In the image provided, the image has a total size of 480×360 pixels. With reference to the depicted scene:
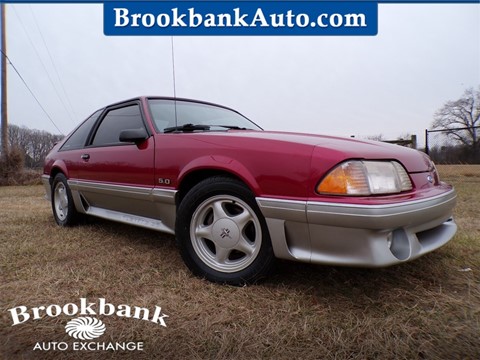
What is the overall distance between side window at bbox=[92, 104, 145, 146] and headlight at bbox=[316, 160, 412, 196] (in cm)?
170

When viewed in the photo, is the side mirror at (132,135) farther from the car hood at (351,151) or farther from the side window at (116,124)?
the car hood at (351,151)

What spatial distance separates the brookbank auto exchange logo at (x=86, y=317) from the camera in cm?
137

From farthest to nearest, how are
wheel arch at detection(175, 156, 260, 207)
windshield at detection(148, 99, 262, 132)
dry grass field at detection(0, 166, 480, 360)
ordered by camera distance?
A: windshield at detection(148, 99, 262, 132) < wheel arch at detection(175, 156, 260, 207) < dry grass field at detection(0, 166, 480, 360)

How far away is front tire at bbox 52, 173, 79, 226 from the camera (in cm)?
332

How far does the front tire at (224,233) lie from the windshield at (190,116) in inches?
32.6

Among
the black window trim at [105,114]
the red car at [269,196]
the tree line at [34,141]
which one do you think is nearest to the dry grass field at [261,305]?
the red car at [269,196]

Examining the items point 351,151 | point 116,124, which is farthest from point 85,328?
point 116,124

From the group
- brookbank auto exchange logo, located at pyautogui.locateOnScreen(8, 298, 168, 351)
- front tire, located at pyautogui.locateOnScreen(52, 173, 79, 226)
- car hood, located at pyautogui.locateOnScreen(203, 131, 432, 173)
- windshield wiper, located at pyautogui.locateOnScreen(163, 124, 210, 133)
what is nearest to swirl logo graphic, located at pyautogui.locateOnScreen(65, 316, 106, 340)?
brookbank auto exchange logo, located at pyautogui.locateOnScreen(8, 298, 168, 351)

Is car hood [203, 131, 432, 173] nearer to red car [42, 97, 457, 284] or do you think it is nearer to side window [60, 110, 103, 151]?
red car [42, 97, 457, 284]

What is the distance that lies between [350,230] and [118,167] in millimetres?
1981

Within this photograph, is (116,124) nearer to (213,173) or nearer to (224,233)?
(213,173)

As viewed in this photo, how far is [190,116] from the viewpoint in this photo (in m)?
2.68

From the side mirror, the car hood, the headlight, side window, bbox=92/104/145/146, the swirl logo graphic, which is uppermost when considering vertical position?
side window, bbox=92/104/145/146

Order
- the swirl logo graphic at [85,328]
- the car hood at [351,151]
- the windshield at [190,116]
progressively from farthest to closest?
the windshield at [190,116] < the car hood at [351,151] < the swirl logo graphic at [85,328]
